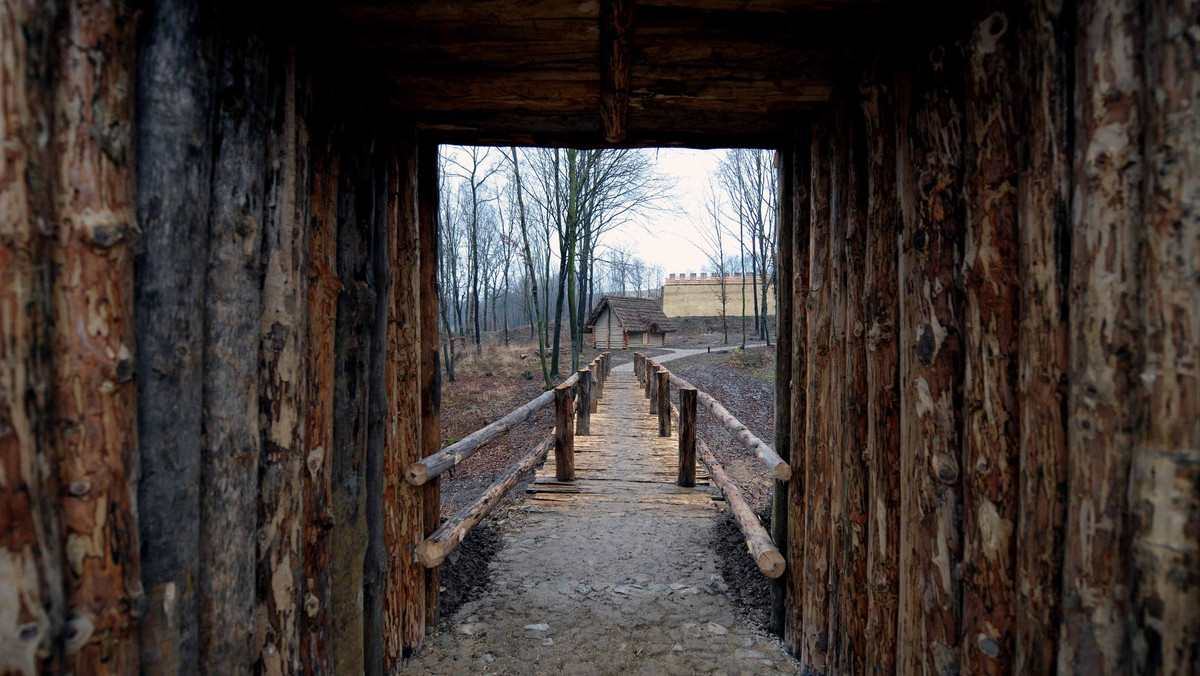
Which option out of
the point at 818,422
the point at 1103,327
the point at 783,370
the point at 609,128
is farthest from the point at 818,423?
the point at 609,128

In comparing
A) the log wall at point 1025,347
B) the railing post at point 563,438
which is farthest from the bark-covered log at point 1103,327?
the railing post at point 563,438

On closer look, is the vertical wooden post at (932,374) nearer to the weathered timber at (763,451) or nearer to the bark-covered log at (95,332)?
the weathered timber at (763,451)

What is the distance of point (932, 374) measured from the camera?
1.78m

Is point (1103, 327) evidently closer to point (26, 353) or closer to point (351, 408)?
point (26, 353)

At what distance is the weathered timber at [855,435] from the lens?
7.64ft

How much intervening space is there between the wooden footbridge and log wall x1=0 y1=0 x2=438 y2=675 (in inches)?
42.0

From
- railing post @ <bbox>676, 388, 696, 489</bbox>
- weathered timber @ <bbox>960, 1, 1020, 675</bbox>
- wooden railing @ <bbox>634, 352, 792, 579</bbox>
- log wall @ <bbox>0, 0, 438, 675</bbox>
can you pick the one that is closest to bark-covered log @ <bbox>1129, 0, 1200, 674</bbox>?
weathered timber @ <bbox>960, 1, 1020, 675</bbox>

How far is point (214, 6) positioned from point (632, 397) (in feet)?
40.4

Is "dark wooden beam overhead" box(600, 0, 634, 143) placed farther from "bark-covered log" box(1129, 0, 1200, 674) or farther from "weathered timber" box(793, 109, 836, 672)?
"bark-covered log" box(1129, 0, 1200, 674)

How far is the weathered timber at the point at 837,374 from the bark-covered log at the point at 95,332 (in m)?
2.58

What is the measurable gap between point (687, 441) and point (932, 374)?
4.13 meters

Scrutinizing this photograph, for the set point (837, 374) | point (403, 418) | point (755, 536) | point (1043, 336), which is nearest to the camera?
point (1043, 336)

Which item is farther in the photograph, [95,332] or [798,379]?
[798,379]

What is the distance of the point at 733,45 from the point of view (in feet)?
7.09
